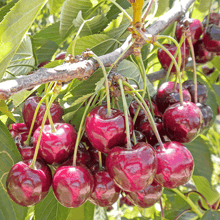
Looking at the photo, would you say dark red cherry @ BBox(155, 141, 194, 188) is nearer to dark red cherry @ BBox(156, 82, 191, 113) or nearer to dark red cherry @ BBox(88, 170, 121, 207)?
→ dark red cherry @ BBox(88, 170, 121, 207)

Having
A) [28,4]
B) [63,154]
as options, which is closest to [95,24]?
[28,4]

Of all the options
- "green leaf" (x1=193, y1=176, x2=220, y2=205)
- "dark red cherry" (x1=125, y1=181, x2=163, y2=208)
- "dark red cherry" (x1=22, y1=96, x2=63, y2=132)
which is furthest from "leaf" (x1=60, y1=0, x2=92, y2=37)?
"green leaf" (x1=193, y1=176, x2=220, y2=205)

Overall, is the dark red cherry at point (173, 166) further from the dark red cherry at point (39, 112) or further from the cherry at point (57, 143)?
the dark red cherry at point (39, 112)

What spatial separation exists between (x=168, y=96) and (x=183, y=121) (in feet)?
0.69

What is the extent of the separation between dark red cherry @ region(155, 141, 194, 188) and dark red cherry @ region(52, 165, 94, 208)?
0.76ft

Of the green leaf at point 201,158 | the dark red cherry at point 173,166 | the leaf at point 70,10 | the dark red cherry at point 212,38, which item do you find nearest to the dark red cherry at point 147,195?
the dark red cherry at point 173,166

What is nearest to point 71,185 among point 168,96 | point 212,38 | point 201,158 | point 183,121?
point 183,121

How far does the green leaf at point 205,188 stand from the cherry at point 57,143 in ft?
3.30

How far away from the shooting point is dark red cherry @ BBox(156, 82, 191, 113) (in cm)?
102

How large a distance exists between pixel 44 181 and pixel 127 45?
21.7 inches

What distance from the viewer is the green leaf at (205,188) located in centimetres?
148

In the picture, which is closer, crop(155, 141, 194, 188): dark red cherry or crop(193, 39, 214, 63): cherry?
crop(155, 141, 194, 188): dark red cherry

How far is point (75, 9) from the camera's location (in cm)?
124

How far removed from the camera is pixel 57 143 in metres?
0.75
